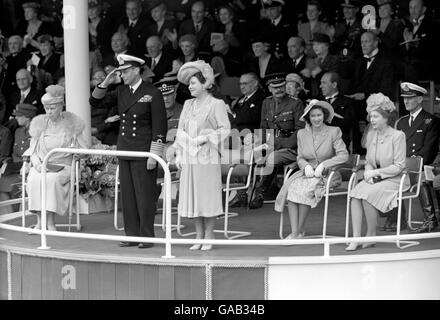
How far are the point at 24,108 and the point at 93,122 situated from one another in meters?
0.99

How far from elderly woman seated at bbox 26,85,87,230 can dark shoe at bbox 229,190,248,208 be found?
213 centimetres

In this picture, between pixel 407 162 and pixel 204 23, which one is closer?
pixel 407 162

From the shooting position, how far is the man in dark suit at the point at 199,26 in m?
15.7

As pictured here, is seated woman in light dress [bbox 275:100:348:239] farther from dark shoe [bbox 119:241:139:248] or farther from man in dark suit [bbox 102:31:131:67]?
man in dark suit [bbox 102:31:131:67]

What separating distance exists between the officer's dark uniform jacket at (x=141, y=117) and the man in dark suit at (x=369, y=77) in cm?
367

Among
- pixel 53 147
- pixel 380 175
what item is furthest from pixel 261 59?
pixel 380 175

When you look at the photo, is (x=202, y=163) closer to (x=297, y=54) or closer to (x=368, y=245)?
(x=368, y=245)

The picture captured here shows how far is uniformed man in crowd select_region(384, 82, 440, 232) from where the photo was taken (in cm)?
1185

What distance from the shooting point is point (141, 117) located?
11.0 meters

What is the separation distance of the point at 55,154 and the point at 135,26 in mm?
4897

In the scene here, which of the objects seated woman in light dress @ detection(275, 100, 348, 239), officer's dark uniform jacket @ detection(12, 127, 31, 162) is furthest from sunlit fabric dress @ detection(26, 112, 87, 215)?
officer's dark uniform jacket @ detection(12, 127, 31, 162)
